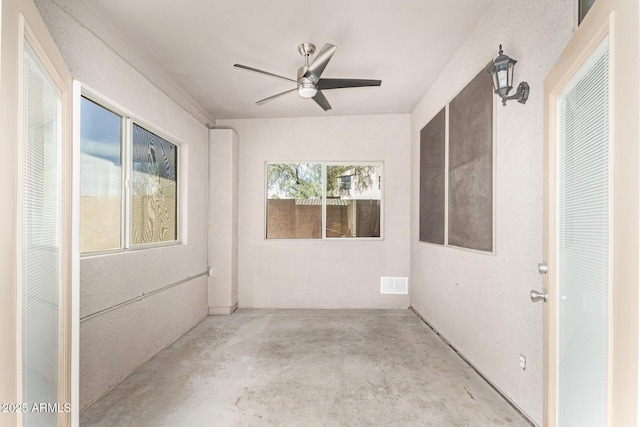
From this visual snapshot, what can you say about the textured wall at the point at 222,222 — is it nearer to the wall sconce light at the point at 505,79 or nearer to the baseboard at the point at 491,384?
the baseboard at the point at 491,384

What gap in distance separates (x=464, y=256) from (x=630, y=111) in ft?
6.96

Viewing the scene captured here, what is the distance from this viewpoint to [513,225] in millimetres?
2068

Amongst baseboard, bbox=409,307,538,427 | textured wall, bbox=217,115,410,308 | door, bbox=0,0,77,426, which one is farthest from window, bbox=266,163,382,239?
door, bbox=0,0,77,426

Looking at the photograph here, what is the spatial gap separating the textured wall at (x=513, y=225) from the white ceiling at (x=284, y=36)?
290 millimetres

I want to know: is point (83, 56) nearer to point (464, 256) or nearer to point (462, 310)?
point (464, 256)

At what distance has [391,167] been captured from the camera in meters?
4.57

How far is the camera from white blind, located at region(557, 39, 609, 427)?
107 centimetres

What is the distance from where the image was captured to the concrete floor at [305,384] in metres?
2.00

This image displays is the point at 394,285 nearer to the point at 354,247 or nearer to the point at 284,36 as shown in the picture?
the point at 354,247

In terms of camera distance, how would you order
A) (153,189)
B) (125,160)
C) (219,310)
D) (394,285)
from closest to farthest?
(125,160) < (153,189) < (219,310) < (394,285)

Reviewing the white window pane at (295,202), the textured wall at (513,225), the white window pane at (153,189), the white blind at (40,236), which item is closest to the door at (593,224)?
the textured wall at (513,225)

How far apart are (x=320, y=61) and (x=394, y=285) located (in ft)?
10.8

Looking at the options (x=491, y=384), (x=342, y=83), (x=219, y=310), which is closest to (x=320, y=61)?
(x=342, y=83)

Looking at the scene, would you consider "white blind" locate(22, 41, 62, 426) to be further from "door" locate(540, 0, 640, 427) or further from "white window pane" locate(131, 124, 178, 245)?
"door" locate(540, 0, 640, 427)
